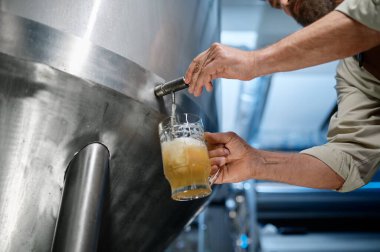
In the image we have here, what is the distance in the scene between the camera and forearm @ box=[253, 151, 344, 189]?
1088mm

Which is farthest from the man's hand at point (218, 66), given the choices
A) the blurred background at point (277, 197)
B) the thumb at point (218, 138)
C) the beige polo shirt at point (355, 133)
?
the blurred background at point (277, 197)

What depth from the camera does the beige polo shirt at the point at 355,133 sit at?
115 centimetres

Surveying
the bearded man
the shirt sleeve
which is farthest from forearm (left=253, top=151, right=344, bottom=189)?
the shirt sleeve

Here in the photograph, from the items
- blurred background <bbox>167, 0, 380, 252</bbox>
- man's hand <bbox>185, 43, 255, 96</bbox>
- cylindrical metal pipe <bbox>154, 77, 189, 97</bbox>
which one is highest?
blurred background <bbox>167, 0, 380, 252</bbox>

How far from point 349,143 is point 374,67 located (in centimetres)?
23

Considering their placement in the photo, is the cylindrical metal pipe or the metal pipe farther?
the cylindrical metal pipe

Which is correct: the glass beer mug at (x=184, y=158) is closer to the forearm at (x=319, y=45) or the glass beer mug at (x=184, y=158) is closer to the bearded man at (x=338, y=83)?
the bearded man at (x=338, y=83)

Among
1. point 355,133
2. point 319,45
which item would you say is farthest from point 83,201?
point 355,133

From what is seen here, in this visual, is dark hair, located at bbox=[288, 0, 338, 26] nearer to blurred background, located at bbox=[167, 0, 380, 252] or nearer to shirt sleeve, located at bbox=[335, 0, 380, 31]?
shirt sleeve, located at bbox=[335, 0, 380, 31]

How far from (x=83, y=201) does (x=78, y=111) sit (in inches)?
6.3

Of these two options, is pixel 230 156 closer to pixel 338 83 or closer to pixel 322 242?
pixel 338 83

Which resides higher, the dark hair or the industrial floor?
the dark hair

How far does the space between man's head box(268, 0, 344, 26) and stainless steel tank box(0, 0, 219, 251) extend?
0.57 m

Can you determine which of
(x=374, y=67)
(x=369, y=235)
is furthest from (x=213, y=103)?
(x=369, y=235)
